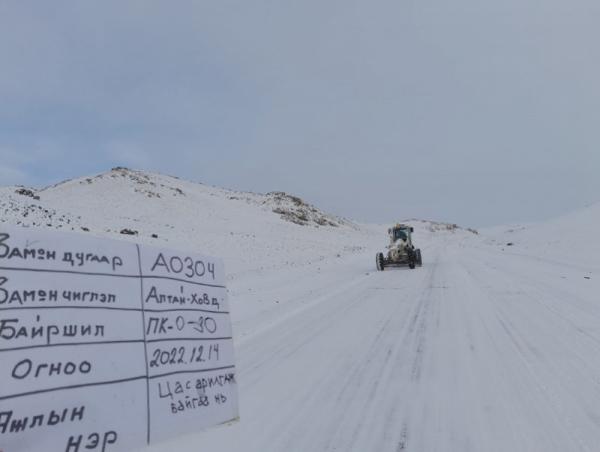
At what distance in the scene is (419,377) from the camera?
5258 millimetres

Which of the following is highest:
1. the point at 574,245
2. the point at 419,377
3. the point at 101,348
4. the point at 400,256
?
the point at 574,245

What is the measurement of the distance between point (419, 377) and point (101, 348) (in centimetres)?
379

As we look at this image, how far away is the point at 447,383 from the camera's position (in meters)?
5.03

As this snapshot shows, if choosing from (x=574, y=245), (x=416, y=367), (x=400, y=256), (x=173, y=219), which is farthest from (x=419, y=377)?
(x=173, y=219)

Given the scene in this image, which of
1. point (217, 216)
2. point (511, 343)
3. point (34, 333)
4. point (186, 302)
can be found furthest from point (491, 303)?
point (217, 216)

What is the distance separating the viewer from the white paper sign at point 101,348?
7.64ft

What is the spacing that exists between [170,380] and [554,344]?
19.0ft

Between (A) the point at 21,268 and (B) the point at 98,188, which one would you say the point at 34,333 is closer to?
(A) the point at 21,268

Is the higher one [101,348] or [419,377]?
[101,348]

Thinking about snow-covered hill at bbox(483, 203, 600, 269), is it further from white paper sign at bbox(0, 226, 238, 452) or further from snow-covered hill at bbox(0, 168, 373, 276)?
white paper sign at bbox(0, 226, 238, 452)

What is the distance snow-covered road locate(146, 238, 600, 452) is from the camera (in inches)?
147

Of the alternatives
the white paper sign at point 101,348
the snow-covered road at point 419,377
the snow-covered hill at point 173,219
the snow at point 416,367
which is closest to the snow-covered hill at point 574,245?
the snow at point 416,367

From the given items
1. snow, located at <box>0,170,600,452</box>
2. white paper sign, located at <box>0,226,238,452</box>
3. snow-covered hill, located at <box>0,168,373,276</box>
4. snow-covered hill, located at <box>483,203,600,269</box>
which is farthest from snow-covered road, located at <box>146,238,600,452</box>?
snow-covered hill, located at <box>483,203,600,269</box>

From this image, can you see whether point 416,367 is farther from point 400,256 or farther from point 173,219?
point 173,219
